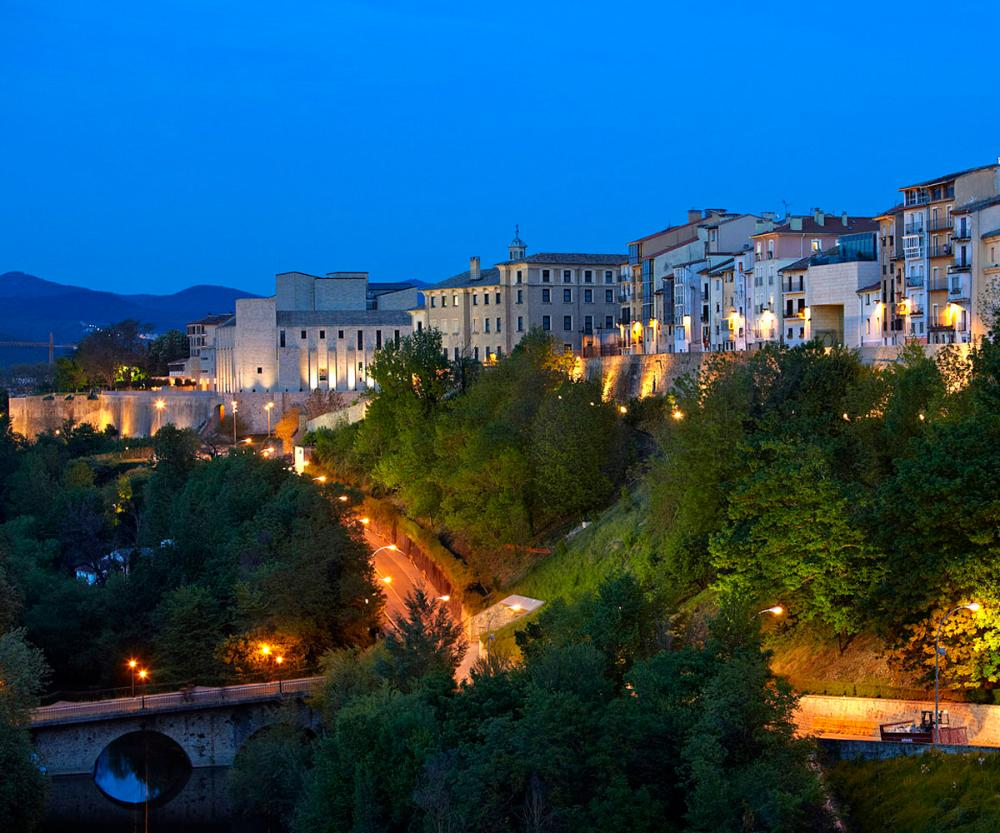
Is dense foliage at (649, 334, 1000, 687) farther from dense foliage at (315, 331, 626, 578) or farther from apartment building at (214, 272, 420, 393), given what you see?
apartment building at (214, 272, 420, 393)

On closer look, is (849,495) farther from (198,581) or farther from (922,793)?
(198,581)

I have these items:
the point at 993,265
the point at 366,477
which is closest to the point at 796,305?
the point at 993,265

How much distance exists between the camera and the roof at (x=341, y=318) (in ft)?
308

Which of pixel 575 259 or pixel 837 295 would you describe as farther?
pixel 575 259

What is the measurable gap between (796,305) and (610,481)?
17854 mm

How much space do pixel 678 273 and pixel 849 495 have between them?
46401 mm

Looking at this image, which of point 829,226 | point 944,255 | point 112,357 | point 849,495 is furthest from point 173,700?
point 112,357

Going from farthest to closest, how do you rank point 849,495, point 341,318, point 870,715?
1. point 341,318
2. point 849,495
3. point 870,715

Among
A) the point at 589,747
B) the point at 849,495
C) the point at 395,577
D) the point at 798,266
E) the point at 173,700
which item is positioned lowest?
the point at 173,700

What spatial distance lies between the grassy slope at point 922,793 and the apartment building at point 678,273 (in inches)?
1945

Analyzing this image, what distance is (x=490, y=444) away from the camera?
55062 millimetres

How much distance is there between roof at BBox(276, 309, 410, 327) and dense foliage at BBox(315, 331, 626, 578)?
23.0 m

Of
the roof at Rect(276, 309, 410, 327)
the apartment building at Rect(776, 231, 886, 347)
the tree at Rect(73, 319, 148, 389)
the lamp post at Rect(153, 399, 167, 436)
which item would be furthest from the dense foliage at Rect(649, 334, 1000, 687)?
the tree at Rect(73, 319, 148, 389)

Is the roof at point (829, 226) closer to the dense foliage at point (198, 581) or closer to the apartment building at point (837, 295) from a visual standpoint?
the apartment building at point (837, 295)
